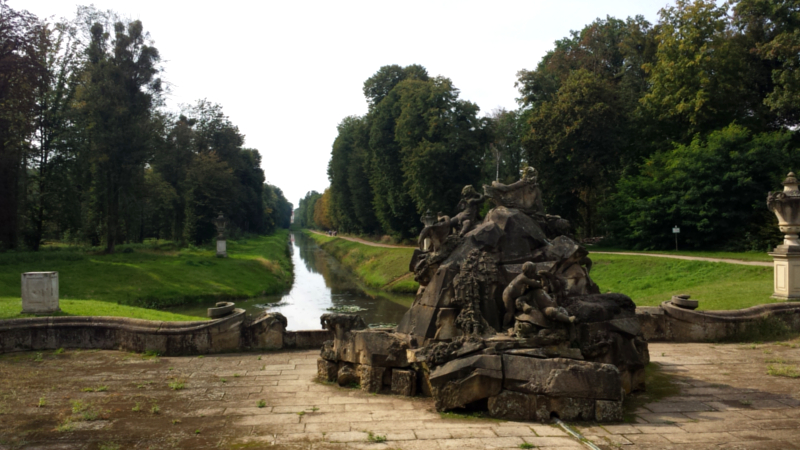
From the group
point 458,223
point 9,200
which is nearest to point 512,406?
point 458,223

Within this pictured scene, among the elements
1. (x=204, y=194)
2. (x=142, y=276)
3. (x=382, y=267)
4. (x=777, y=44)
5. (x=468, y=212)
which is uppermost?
(x=777, y=44)

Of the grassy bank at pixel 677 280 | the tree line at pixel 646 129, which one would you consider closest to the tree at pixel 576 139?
the tree line at pixel 646 129

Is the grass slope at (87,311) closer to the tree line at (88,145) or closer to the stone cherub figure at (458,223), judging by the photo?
the stone cherub figure at (458,223)

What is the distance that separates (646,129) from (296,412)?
3477 centimetres

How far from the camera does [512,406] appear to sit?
7.53 m

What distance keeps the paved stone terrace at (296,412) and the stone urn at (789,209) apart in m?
5.58

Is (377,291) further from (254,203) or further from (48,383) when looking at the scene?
(254,203)

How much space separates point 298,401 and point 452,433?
2.69 metres

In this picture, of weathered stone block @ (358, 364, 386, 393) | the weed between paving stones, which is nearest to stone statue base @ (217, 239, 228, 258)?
weathered stone block @ (358, 364, 386, 393)

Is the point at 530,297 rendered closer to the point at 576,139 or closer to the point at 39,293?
the point at 39,293

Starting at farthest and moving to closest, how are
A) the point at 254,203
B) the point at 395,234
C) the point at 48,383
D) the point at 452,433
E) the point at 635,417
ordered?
1. the point at 254,203
2. the point at 395,234
3. the point at 48,383
4. the point at 635,417
5. the point at 452,433

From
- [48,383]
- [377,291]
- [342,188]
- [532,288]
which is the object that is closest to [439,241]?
[532,288]

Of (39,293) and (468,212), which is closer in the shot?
(468,212)

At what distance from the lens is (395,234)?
183ft
